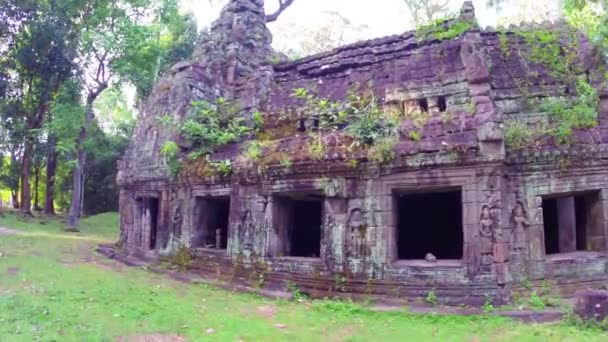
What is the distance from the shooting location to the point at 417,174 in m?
8.48

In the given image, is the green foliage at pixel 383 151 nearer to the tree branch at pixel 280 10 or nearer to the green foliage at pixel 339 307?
the green foliage at pixel 339 307

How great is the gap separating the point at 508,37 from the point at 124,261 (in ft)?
35.2

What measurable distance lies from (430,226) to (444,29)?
181 inches

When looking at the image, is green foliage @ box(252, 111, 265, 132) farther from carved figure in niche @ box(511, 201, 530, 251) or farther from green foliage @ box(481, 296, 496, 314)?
green foliage @ box(481, 296, 496, 314)

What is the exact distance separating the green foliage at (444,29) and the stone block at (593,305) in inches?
229

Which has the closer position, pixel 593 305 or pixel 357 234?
pixel 593 305

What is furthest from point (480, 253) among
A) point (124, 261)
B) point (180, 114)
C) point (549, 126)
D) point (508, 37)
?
point (124, 261)

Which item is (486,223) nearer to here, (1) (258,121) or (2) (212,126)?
(1) (258,121)

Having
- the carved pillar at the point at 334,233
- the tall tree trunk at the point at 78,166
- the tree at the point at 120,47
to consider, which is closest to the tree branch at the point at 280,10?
the tree at the point at 120,47

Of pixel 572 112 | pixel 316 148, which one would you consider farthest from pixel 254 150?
pixel 572 112

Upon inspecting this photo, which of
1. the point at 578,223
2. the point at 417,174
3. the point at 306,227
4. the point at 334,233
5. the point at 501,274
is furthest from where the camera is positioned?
the point at 306,227

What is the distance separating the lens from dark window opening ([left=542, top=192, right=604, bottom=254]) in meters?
8.95

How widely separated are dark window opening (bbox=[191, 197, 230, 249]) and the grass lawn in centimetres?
144

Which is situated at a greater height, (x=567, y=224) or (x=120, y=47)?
(x=120, y=47)
